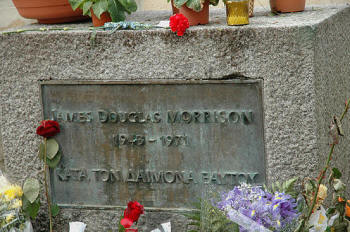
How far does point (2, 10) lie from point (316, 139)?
11.1ft

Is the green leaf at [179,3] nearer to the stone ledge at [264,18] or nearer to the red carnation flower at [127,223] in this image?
the stone ledge at [264,18]

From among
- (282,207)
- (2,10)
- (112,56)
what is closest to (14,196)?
(112,56)

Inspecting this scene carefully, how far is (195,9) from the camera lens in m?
3.18

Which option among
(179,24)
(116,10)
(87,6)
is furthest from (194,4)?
(87,6)

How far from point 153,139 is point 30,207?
753 mm

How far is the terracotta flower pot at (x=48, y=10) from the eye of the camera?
11.8ft

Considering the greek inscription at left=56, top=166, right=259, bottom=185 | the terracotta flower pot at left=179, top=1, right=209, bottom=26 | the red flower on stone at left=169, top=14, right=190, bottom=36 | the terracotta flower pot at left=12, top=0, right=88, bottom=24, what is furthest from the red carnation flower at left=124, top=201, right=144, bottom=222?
the terracotta flower pot at left=12, top=0, right=88, bottom=24

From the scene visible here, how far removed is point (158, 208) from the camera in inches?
134

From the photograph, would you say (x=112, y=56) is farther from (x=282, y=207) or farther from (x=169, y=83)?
(x=282, y=207)

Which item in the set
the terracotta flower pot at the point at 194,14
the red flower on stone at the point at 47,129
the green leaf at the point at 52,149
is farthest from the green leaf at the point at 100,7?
the green leaf at the point at 52,149

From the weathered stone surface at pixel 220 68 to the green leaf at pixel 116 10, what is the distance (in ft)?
0.60

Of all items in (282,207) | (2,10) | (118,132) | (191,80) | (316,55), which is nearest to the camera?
(282,207)

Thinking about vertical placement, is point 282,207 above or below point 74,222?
above

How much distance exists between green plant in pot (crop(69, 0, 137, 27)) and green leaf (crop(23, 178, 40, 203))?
93 cm
